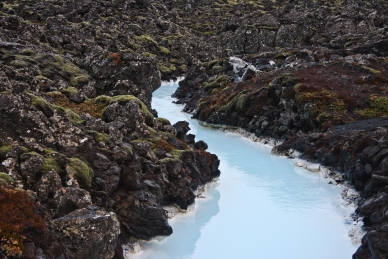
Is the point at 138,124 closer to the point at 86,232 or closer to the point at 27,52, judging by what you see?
the point at 86,232

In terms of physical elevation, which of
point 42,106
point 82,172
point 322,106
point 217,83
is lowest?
point 82,172

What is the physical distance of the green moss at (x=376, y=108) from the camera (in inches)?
1592

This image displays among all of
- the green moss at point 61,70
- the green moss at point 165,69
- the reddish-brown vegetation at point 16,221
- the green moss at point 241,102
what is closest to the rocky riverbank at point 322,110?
the green moss at point 241,102

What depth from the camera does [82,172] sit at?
18.9 meters

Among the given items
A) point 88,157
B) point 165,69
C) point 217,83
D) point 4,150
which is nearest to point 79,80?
point 88,157

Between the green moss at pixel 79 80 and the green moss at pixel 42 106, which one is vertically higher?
the green moss at pixel 42 106

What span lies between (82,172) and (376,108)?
3168 centimetres

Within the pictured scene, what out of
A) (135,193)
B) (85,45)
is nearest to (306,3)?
(85,45)

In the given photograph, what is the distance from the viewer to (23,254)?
11.5 metres

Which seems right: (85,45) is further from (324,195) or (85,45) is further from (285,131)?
(324,195)

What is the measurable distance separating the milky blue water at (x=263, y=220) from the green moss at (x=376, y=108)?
10.9 metres

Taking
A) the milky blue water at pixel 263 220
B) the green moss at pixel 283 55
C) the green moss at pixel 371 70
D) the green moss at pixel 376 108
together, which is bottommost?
the milky blue water at pixel 263 220

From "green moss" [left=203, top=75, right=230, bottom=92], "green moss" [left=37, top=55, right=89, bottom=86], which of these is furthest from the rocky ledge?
"green moss" [left=37, top=55, right=89, bottom=86]

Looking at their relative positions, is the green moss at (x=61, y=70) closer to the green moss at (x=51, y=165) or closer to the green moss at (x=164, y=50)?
the green moss at (x=51, y=165)
